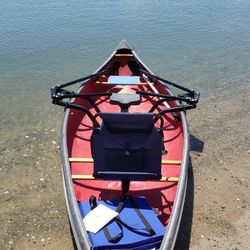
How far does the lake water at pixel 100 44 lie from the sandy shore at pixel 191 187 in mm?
862

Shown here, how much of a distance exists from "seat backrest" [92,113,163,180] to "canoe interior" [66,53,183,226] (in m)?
0.89

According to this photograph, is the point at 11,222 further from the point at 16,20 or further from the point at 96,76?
the point at 16,20

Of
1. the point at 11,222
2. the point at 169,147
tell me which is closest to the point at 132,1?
the point at 169,147

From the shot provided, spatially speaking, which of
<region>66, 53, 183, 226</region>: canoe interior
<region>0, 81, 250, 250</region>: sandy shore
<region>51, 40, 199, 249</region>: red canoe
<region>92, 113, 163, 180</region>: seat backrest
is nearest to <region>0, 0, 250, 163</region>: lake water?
<region>0, 81, 250, 250</region>: sandy shore

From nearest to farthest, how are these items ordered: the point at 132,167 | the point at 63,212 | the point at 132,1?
the point at 132,167, the point at 63,212, the point at 132,1

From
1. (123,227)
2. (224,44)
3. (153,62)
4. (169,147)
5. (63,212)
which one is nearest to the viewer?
(123,227)

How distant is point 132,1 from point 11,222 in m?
22.3

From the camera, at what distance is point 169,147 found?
357 inches

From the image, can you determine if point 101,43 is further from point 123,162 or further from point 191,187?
point 123,162

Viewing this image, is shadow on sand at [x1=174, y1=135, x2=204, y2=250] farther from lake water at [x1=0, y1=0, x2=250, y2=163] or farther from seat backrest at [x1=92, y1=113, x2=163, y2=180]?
lake water at [x1=0, y1=0, x2=250, y2=163]

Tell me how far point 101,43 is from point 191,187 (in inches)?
474

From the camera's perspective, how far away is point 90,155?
8891mm

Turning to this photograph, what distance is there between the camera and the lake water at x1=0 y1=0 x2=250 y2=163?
1384 cm

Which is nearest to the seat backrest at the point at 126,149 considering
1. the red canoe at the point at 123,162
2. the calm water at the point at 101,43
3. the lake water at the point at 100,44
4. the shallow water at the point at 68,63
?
the red canoe at the point at 123,162
